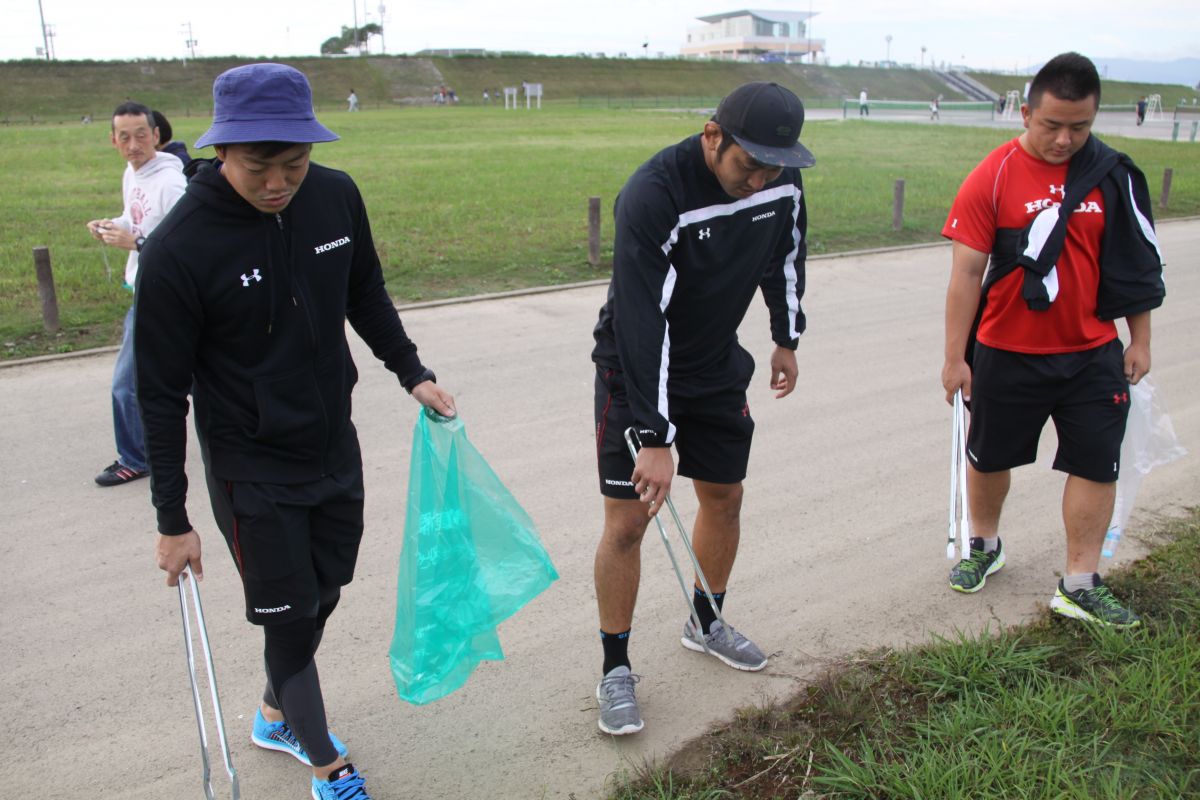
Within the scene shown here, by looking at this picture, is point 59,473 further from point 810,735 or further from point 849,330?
point 849,330

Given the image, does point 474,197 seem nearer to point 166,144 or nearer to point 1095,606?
point 166,144

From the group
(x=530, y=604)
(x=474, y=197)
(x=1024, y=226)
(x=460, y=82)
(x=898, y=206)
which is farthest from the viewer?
(x=460, y=82)

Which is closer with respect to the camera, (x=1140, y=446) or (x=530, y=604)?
(x=1140, y=446)

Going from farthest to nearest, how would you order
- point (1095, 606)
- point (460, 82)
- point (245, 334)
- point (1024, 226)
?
point (460, 82) → point (1095, 606) → point (1024, 226) → point (245, 334)

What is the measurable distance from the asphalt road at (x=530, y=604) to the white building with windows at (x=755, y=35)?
444 ft

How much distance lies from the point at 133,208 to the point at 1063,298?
4481 mm

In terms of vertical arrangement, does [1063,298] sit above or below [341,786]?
above

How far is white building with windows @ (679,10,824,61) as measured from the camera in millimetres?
137625

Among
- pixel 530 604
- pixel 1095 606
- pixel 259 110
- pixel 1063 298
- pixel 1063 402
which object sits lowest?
pixel 530 604

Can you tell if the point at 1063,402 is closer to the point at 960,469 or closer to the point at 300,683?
the point at 960,469

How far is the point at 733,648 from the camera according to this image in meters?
3.69

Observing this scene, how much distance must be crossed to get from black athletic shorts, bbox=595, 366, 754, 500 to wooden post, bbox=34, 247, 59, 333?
6303 mm

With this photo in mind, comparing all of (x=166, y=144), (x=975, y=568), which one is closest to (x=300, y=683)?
(x=975, y=568)

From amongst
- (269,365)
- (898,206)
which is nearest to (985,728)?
(269,365)
